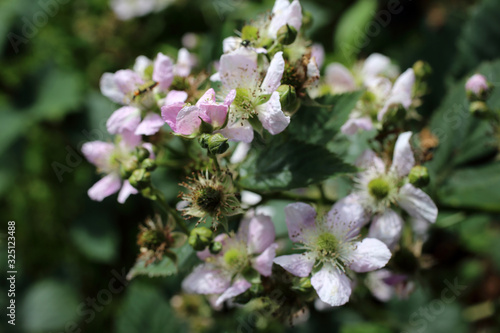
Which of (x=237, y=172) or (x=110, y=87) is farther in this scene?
(x=110, y=87)

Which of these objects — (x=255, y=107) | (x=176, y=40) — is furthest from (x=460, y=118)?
(x=176, y=40)

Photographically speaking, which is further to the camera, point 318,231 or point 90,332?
point 90,332

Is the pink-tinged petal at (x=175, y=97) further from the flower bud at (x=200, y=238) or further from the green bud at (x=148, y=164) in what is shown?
the flower bud at (x=200, y=238)

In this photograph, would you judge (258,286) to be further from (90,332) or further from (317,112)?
(90,332)

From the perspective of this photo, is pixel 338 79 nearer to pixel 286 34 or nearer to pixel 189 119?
pixel 286 34

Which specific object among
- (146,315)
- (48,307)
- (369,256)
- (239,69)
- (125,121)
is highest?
(239,69)

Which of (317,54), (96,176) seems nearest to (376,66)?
(317,54)
